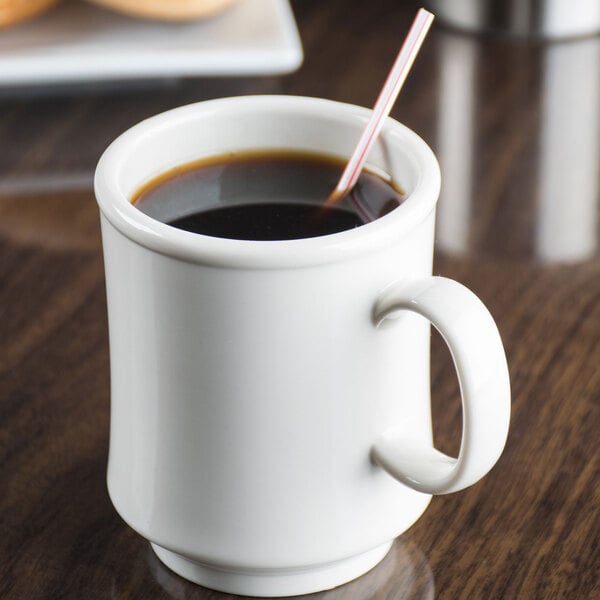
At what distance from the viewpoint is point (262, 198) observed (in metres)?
0.46

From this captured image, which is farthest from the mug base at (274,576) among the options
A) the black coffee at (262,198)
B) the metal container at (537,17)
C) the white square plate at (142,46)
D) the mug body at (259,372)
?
the metal container at (537,17)

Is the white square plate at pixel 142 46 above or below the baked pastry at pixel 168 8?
below

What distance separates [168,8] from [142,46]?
3 cm

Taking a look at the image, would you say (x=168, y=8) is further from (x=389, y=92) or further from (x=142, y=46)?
(x=389, y=92)

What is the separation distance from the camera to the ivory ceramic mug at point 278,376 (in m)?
0.38

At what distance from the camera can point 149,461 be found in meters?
0.42

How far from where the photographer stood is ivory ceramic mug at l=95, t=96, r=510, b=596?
0.38 meters

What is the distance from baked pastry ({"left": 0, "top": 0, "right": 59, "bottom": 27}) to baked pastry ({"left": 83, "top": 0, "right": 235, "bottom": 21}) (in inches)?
1.8

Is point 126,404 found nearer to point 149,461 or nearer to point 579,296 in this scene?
point 149,461

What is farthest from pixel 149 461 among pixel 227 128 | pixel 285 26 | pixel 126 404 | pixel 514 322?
pixel 285 26

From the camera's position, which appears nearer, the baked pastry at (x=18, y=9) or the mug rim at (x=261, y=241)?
the mug rim at (x=261, y=241)

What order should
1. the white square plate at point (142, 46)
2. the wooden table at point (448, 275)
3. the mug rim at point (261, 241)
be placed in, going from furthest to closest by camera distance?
the white square plate at point (142, 46)
the wooden table at point (448, 275)
the mug rim at point (261, 241)

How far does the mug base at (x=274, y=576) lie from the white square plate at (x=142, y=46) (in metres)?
0.44

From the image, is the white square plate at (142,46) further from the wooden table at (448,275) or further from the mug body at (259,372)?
the mug body at (259,372)
